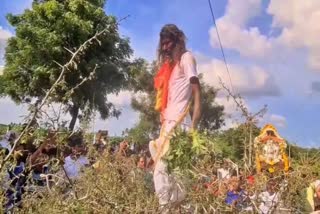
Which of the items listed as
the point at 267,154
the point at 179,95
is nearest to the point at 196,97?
the point at 179,95

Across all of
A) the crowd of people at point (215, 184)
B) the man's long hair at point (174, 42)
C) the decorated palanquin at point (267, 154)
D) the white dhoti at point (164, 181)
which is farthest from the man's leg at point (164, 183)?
the man's long hair at point (174, 42)

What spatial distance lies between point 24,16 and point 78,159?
856 inches

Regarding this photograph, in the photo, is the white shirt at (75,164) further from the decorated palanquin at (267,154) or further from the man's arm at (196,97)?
the man's arm at (196,97)

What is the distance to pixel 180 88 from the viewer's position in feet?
10.6

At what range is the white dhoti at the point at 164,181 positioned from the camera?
2.01 m

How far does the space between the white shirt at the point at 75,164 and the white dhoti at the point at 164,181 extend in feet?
0.93

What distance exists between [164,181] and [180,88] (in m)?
0.70

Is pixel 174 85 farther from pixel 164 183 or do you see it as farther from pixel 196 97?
pixel 164 183

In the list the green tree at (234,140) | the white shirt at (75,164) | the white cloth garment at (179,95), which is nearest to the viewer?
the green tree at (234,140)

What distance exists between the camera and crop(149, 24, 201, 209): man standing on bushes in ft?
10.2

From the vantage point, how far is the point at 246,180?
1.81m

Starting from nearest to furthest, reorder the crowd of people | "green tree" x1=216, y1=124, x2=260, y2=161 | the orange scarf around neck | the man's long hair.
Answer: the crowd of people, "green tree" x1=216, y1=124, x2=260, y2=161, the orange scarf around neck, the man's long hair

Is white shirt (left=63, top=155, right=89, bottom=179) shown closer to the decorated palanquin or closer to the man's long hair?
the decorated palanquin

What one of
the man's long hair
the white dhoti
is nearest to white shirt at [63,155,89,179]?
the white dhoti
